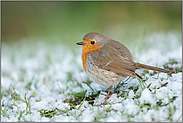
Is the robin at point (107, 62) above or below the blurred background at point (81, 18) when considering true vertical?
below

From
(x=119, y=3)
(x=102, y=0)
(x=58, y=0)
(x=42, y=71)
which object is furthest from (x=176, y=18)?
(x=42, y=71)

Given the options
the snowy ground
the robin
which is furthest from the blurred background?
the robin

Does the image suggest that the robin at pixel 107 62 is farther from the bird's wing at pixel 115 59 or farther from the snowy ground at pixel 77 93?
the snowy ground at pixel 77 93

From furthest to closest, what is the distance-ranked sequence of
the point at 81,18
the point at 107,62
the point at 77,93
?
the point at 81,18
the point at 77,93
the point at 107,62

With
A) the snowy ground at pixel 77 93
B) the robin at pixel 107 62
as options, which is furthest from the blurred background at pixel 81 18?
the robin at pixel 107 62

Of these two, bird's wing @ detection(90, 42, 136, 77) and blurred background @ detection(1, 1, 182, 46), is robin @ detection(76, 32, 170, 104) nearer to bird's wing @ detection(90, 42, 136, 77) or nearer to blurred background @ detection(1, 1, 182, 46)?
bird's wing @ detection(90, 42, 136, 77)

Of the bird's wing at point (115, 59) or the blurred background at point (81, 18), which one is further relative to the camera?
the blurred background at point (81, 18)

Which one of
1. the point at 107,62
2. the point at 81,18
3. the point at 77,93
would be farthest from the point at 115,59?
the point at 81,18

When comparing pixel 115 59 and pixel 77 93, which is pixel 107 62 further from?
pixel 77 93
